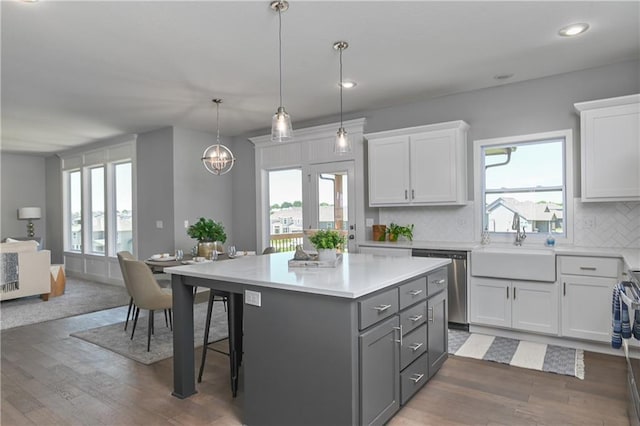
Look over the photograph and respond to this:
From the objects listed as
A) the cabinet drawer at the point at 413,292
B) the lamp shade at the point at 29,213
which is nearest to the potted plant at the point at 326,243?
the cabinet drawer at the point at 413,292

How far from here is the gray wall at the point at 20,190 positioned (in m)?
8.63

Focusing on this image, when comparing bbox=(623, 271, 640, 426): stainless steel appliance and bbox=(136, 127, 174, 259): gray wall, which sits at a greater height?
bbox=(136, 127, 174, 259): gray wall

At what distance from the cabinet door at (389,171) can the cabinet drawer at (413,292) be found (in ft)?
Result: 7.13

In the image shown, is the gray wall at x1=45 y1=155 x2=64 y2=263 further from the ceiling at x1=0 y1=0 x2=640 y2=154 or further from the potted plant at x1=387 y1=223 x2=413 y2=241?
the potted plant at x1=387 y1=223 x2=413 y2=241

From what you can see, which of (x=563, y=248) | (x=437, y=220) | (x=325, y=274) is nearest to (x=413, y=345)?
(x=325, y=274)

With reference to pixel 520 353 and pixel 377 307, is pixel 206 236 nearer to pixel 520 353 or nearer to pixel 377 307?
pixel 377 307

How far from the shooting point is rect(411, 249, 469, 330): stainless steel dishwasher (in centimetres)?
419

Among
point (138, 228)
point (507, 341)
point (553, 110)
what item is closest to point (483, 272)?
point (507, 341)

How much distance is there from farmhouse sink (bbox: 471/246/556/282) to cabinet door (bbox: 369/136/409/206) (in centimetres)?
115

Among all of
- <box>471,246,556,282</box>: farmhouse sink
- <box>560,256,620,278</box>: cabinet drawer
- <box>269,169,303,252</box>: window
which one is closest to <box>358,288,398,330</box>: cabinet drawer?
<box>471,246,556,282</box>: farmhouse sink

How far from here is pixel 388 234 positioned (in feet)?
16.9

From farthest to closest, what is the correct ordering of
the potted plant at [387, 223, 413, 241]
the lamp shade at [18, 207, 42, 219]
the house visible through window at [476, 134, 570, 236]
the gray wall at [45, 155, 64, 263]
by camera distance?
the gray wall at [45, 155, 64, 263] < the lamp shade at [18, 207, 42, 219] < the potted plant at [387, 223, 413, 241] < the house visible through window at [476, 134, 570, 236]

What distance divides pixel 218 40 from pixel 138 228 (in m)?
4.63

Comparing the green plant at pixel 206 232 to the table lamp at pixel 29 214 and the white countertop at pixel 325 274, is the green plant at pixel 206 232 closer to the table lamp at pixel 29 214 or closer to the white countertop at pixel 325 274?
the white countertop at pixel 325 274
